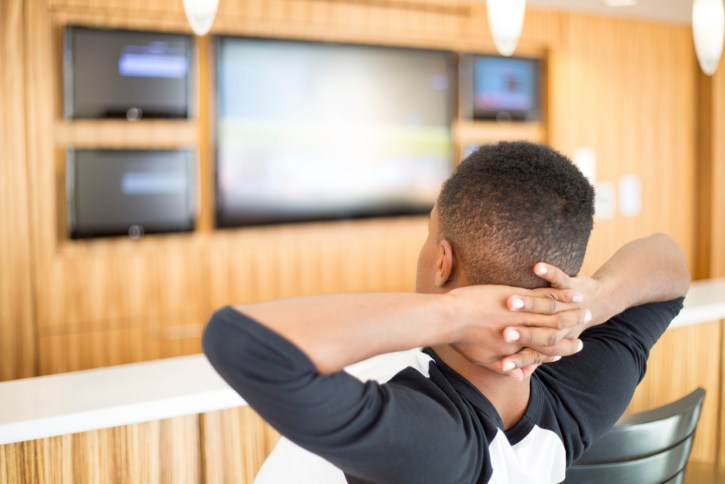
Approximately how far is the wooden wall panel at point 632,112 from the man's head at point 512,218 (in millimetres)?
3813

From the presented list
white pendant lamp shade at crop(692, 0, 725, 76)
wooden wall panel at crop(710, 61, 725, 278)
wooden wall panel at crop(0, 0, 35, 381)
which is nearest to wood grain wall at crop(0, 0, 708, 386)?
wooden wall panel at crop(0, 0, 35, 381)

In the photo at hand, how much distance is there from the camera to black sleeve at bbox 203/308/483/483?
0.65 m

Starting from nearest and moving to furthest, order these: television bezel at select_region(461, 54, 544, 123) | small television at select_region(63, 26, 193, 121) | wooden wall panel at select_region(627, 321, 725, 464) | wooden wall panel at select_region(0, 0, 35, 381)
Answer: wooden wall panel at select_region(627, 321, 725, 464) < wooden wall panel at select_region(0, 0, 35, 381) < small television at select_region(63, 26, 193, 121) < television bezel at select_region(461, 54, 544, 123)

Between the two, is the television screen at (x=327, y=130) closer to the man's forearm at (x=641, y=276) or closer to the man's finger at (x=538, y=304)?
the man's forearm at (x=641, y=276)

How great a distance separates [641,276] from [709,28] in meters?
1.36

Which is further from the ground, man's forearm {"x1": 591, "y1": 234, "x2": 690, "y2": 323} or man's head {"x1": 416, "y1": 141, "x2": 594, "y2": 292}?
man's head {"x1": 416, "y1": 141, "x2": 594, "y2": 292}

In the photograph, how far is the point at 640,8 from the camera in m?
4.45

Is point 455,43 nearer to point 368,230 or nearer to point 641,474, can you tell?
point 368,230

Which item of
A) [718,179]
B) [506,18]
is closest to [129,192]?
[506,18]

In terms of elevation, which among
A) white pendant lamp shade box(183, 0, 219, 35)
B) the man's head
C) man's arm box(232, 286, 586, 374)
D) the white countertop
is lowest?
the white countertop

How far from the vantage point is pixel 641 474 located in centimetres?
116

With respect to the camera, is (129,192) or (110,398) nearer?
(110,398)

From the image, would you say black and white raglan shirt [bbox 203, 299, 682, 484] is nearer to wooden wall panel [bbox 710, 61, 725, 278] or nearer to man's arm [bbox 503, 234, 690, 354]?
man's arm [bbox 503, 234, 690, 354]

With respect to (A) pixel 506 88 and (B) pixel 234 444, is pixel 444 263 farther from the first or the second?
(A) pixel 506 88
